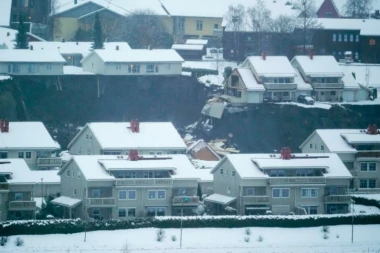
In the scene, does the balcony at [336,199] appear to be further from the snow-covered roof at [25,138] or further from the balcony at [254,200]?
the snow-covered roof at [25,138]

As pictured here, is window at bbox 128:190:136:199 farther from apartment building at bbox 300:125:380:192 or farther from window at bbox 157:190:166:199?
apartment building at bbox 300:125:380:192

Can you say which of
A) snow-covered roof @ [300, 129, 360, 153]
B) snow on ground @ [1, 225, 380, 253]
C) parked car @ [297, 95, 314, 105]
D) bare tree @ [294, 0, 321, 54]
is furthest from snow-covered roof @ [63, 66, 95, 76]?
snow on ground @ [1, 225, 380, 253]

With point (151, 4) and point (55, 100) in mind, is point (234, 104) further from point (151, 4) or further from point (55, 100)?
point (151, 4)

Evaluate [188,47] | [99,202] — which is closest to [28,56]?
[188,47]

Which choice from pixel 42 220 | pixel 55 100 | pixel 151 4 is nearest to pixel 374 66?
pixel 151 4

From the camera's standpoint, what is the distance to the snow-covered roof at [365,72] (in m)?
66.6

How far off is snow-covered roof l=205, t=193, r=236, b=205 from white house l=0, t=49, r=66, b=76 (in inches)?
662

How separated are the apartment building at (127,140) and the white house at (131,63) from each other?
990 cm

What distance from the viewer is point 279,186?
46125 millimetres

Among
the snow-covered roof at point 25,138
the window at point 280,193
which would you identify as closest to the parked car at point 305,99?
the snow-covered roof at point 25,138

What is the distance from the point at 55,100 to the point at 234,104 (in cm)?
916

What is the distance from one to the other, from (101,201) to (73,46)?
24174 mm

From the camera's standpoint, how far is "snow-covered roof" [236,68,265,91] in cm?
6175

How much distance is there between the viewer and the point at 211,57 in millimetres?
70625
